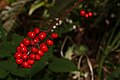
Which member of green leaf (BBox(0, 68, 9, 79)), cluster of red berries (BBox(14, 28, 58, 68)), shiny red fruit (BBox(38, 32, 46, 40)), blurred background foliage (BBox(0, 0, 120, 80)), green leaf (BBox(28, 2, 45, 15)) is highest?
shiny red fruit (BBox(38, 32, 46, 40))

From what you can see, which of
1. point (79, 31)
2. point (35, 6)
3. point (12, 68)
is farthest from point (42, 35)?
point (79, 31)

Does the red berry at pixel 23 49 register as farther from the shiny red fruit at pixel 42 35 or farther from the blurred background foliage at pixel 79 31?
the blurred background foliage at pixel 79 31

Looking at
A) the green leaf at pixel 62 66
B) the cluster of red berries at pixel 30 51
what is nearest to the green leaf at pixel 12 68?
the green leaf at pixel 62 66

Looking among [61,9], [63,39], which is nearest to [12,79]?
[61,9]

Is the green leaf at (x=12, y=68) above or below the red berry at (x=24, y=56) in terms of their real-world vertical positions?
below

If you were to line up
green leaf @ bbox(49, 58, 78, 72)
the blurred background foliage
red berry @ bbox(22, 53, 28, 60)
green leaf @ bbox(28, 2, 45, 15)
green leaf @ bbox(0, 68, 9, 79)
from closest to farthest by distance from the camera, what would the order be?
red berry @ bbox(22, 53, 28, 60) < green leaf @ bbox(0, 68, 9, 79) < green leaf @ bbox(49, 58, 78, 72) < the blurred background foliage < green leaf @ bbox(28, 2, 45, 15)

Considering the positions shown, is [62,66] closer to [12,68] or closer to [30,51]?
[12,68]

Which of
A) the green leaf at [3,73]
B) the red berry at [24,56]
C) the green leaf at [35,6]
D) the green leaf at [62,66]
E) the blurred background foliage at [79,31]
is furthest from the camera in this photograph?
the green leaf at [35,6]

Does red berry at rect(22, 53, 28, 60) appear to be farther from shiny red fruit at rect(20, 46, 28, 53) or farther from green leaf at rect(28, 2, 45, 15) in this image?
green leaf at rect(28, 2, 45, 15)

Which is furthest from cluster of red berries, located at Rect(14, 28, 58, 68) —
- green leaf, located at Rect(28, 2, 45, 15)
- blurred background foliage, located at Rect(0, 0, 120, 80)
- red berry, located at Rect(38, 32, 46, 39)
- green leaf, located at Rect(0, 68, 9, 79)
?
green leaf, located at Rect(28, 2, 45, 15)
